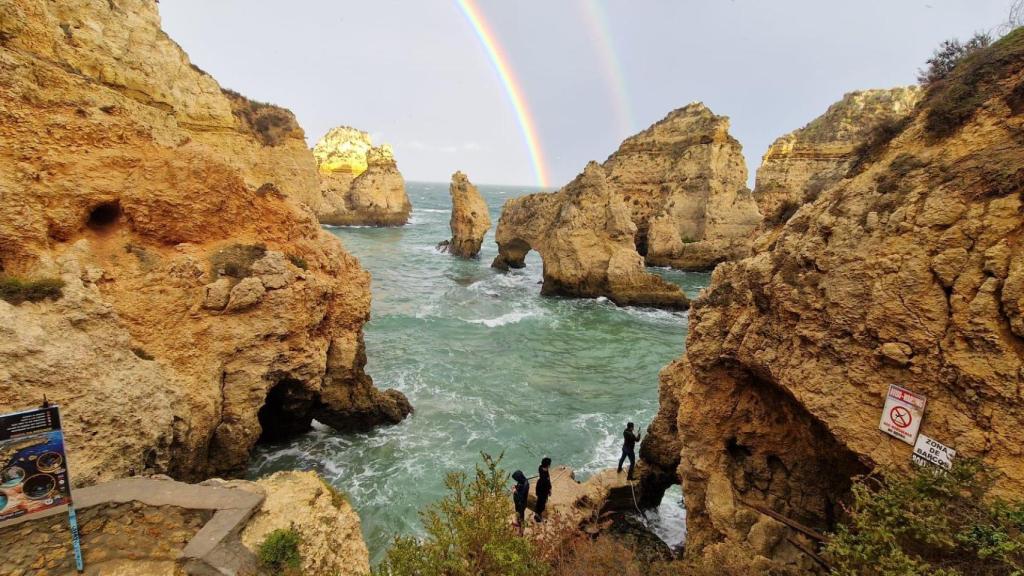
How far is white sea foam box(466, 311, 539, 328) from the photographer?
23.5m

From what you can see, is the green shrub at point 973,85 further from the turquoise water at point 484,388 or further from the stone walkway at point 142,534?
the stone walkway at point 142,534

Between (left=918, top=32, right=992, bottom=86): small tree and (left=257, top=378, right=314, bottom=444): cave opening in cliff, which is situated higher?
(left=918, top=32, right=992, bottom=86): small tree

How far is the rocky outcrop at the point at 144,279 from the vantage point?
257 inches

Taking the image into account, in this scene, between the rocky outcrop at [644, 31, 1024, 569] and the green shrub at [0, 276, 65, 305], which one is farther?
the green shrub at [0, 276, 65, 305]

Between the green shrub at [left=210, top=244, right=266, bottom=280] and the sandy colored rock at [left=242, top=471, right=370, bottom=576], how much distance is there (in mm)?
4908

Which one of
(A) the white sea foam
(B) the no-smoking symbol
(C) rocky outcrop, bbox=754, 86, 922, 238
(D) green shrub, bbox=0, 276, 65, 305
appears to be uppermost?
(C) rocky outcrop, bbox=754, 86, 922, 238

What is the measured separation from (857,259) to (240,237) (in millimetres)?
11235

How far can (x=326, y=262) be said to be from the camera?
434 inches

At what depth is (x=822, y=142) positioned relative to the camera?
43.3 metres

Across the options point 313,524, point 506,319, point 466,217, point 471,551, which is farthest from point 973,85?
point 466,217

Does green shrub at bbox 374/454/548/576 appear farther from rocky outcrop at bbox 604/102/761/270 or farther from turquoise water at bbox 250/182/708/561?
rocky outcrop at bbox 604/102/761/270

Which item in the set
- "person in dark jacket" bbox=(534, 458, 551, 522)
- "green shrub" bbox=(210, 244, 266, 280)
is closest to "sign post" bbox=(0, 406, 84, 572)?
"green shrub" bbox=(210, 244, 266, 280)

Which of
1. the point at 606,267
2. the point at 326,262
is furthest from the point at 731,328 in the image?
the point at 606,267

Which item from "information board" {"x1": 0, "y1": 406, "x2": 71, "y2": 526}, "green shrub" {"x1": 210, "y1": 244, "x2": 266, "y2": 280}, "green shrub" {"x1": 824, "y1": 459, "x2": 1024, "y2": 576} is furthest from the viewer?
"green shrub" {"x1": 210, "y1": 244, "x2": 266, "y2": 280}
